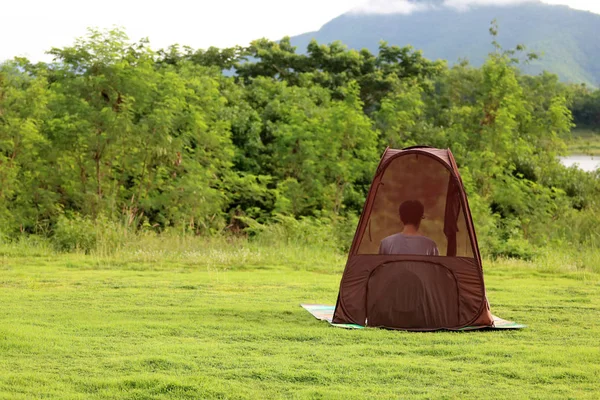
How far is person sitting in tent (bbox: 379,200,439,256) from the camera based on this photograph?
8211mm

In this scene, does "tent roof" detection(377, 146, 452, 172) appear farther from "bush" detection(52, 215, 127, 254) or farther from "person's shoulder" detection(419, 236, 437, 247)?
"bush" detection(52, 215, 127, 254)

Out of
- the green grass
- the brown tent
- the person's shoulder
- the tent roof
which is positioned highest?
the green grass

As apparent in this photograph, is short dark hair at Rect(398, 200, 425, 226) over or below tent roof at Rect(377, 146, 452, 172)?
below

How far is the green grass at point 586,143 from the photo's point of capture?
122 feet

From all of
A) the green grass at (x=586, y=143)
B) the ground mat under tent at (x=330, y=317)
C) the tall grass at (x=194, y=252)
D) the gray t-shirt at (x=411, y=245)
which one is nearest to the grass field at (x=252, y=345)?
the ground mat under tent at (x=330, y=317)

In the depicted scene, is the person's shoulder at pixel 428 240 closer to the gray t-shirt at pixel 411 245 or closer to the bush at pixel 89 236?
the gray t-shirt at pixel 411 245

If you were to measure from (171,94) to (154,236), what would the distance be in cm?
425

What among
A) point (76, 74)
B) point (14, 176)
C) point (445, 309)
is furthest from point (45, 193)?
point (445, 309)

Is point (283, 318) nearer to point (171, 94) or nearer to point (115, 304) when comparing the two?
point (115, 304)

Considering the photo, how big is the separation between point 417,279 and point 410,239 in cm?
44

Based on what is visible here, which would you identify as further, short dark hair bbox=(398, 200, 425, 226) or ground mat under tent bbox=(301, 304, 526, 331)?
short dark hair bbox=(398, 200, 425, 226)

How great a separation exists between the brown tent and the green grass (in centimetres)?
2797

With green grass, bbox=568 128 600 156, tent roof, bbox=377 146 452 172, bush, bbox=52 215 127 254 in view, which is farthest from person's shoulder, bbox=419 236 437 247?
green grass, bbox=568 128 600 156

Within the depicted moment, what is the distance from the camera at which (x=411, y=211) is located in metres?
8.41
